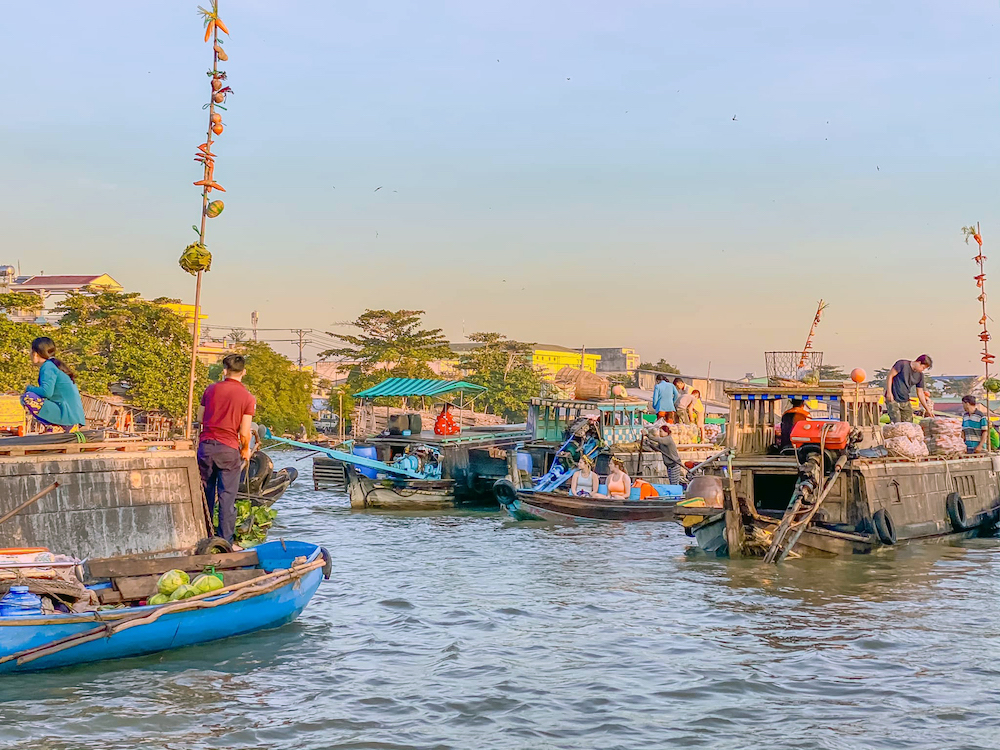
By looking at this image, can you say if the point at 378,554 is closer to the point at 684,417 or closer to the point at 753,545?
the point at 753,545

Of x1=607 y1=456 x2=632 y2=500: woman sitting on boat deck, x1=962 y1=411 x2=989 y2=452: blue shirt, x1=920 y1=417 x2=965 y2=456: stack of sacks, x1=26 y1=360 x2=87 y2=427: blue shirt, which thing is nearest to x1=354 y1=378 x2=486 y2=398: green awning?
x1=607 y1=456 x2=632 y2=500: woman sitting on boat deck

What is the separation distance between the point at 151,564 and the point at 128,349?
39.6 meters

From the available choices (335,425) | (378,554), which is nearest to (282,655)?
(378,554)

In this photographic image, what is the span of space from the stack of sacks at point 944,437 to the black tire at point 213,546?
43.2 ft

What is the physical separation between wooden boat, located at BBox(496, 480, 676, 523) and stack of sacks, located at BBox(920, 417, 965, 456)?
4836 mm

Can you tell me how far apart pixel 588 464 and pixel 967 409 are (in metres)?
8.91

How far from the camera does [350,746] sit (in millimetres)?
7469

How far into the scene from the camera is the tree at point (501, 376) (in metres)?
62.5

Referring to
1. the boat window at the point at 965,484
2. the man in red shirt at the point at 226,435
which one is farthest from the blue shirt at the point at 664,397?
the man in red shirt at the point at 226,435

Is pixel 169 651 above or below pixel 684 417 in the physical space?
below

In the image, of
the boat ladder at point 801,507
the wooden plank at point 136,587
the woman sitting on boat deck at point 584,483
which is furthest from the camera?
the woman sitting on boat deck at point 584,483

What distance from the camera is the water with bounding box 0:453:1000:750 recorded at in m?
7.67

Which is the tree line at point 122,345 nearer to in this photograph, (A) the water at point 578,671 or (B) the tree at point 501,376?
(B) the tree at point 501,376

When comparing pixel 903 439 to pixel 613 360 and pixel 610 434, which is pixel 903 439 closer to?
pixel 610 434
